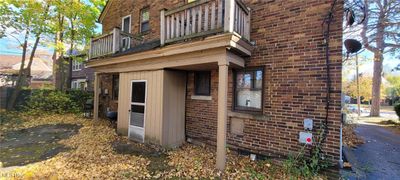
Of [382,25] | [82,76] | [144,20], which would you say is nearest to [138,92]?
[144,20]

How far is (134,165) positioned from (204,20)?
3.84 metres

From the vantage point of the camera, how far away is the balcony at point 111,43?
8297 mm

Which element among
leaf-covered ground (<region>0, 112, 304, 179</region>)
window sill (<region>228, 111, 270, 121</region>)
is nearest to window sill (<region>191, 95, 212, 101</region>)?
window sill (<region>228, 111, 270, 121</region>)

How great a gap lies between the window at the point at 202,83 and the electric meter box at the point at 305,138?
297 cm

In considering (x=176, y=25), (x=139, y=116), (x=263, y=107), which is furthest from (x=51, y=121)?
(x=263, y=107)

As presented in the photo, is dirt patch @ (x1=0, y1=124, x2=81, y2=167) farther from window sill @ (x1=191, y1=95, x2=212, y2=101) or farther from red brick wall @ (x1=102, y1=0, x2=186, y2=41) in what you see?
red brick wall @ (x1=102, y1=0, x2=186, y2=41)

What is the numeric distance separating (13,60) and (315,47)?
45158mm

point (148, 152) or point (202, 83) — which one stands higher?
point (202, 83)

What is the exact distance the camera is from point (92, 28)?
1508 centimetres

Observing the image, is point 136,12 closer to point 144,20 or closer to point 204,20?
point 144,20

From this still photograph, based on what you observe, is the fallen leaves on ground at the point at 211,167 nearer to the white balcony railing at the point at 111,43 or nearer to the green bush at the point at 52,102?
the white balcony railing at the point at 111,43

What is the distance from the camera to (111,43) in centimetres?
859

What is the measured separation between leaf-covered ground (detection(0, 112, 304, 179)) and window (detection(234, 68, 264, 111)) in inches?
54.8

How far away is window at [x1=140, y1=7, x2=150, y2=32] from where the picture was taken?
970 cm
